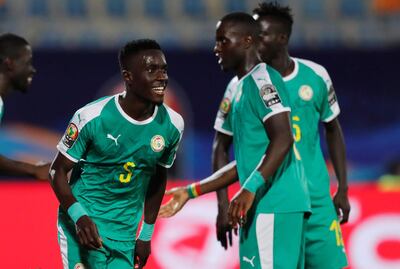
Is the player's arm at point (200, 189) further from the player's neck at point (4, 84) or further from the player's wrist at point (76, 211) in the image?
the player's neck at point (4, 84)

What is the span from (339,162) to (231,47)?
1412 mm

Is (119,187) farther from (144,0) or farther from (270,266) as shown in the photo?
(144,0)

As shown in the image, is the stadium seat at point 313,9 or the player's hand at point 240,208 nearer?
the player's hand at point 240,208

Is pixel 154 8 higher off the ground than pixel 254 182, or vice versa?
pixel 254 182

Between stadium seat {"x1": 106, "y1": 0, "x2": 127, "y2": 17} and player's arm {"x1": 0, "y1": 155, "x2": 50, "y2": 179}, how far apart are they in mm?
8707

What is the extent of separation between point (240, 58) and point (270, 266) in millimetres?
1208

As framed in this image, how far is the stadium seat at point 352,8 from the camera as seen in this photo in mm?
14883

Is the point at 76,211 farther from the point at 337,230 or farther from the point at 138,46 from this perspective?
the point at 337,230

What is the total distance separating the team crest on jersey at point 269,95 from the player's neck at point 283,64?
0.99 m

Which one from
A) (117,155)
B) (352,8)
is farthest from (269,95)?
(352,8)

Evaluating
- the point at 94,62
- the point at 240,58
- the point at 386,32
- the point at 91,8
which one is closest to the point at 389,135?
the point at 386,32

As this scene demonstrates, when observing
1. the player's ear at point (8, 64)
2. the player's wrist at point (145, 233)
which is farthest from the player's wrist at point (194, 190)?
the player's ear at point (8, 64)

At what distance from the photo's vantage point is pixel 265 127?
5.23m

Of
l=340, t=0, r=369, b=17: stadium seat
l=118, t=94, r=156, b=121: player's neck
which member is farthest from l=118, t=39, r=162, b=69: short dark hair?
l=340, t=0, r=369, b=17: stadium seat
